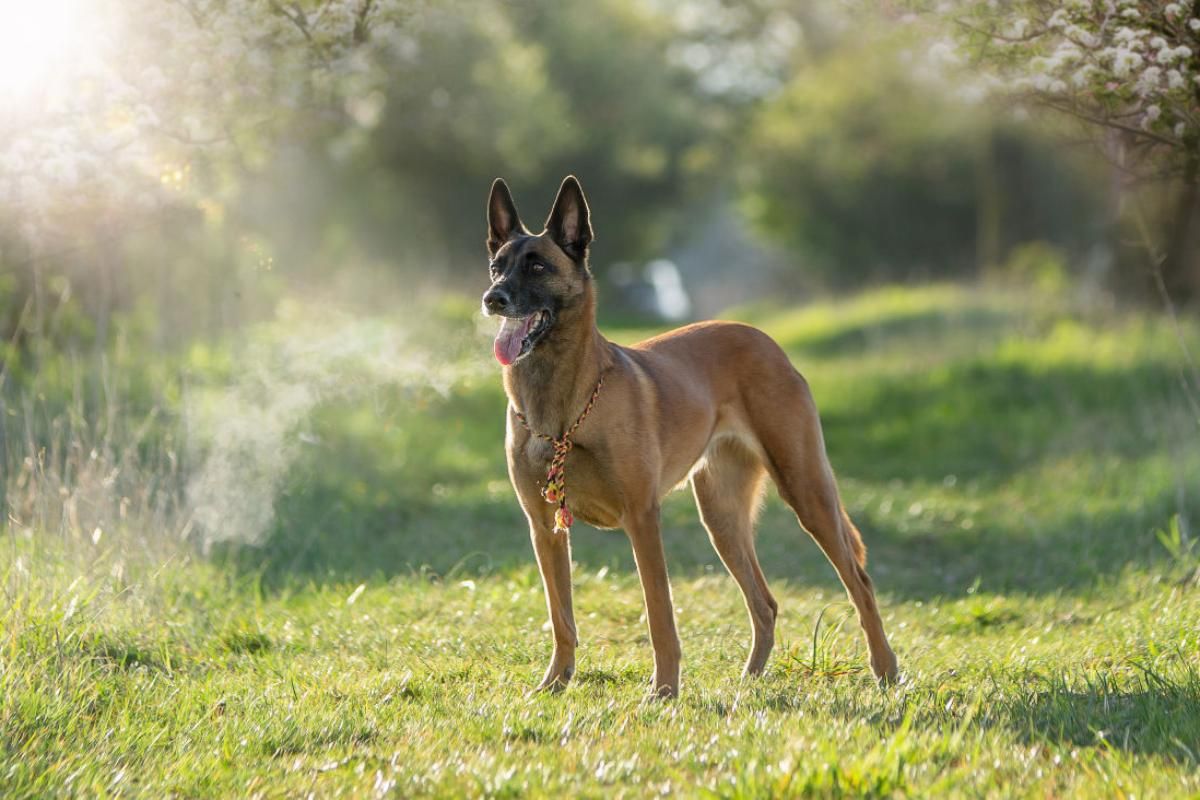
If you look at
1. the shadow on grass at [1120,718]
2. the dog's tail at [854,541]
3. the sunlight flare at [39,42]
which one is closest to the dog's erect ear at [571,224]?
the dog's tail at [854,541]

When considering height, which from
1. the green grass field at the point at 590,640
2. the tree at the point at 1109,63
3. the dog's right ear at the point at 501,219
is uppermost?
the tree at the point at 1109,63

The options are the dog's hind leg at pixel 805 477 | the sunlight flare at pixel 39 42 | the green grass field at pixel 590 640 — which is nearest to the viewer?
the green grass field at pixel 590 640

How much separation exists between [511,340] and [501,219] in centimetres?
76

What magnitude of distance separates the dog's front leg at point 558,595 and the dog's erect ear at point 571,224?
3.94ft

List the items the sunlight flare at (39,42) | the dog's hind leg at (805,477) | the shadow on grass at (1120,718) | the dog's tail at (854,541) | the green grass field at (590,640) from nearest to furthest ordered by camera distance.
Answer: the green grass field at (590,640), the shadow on grass at (1120,718), the dog's hind leg at (805,477), the dog's tail at (854,541), the sunlight flare at (39,42)

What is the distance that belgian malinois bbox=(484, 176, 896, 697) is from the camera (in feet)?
17.8

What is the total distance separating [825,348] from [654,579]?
56.4 feet

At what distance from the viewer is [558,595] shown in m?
5.79

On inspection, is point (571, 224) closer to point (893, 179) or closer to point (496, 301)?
point (496, 301)

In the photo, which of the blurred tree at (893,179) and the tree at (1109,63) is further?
the blurred tree at (893,179)

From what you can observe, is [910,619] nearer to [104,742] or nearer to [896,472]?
[104,742]

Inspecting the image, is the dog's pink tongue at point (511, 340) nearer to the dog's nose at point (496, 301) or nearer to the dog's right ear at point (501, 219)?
the dog's nose at point (496, 301)

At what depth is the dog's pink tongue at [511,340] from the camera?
538 cm

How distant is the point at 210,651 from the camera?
638 cm
